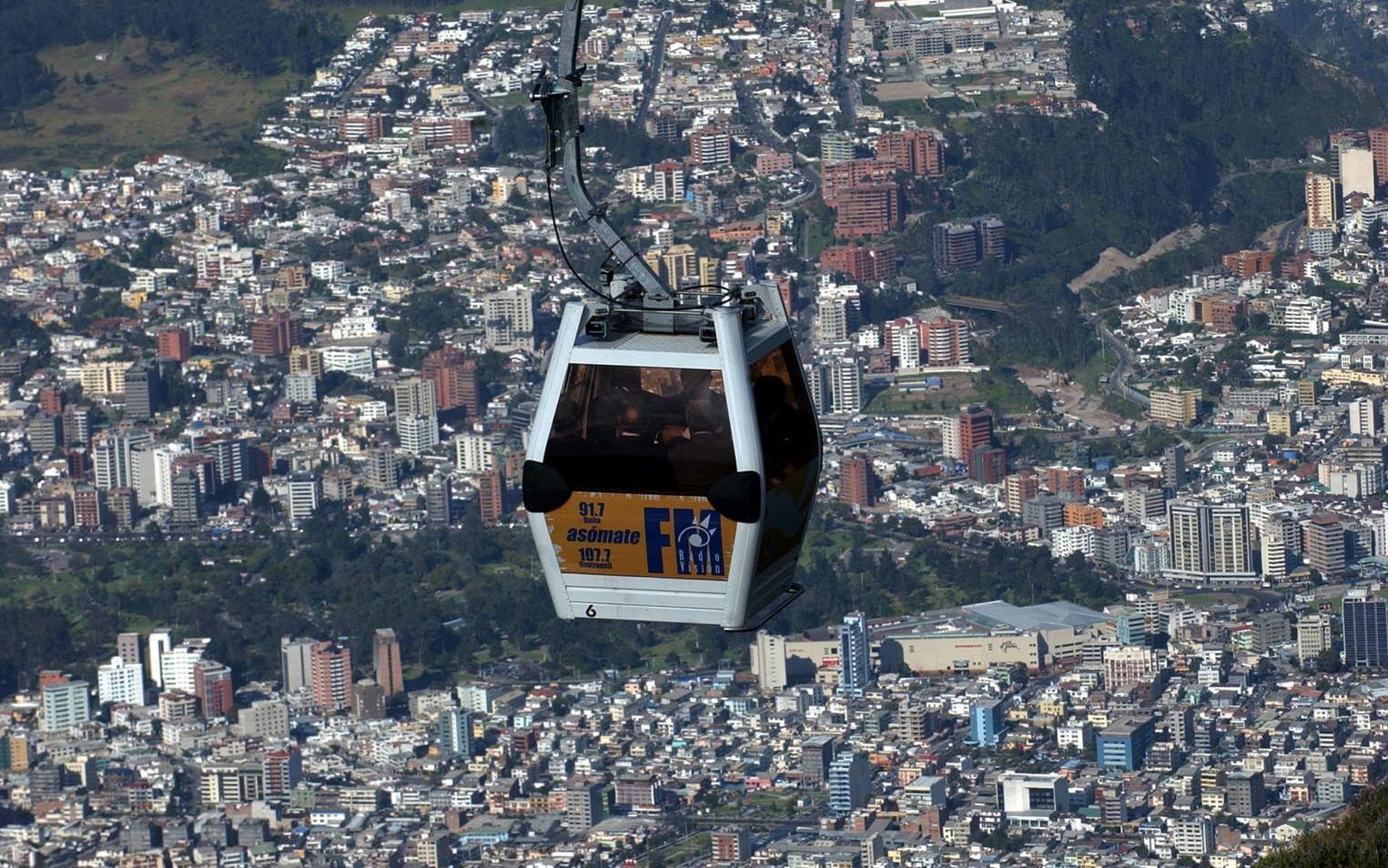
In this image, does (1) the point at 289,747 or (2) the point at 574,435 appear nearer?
(2) the point at 574,435

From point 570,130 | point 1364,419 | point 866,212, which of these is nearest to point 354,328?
point 866,212

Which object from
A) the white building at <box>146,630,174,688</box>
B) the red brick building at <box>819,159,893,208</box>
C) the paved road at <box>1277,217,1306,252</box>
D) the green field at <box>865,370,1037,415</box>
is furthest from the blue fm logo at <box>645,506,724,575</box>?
the red brick building at <box>819,159,893,208</box>

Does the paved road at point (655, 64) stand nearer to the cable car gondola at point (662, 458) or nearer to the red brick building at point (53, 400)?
the red brick building at point (53, 400)

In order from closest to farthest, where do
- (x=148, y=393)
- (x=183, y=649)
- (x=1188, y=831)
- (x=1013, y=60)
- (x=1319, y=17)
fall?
(x=1188, y=831)
(x=183, y=649)
(x=148, y=393)
(x=1013, y=60)
(x=1319, y=17)

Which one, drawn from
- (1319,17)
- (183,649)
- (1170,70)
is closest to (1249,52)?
(1170,70)

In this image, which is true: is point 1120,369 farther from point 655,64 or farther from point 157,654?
point 157,654

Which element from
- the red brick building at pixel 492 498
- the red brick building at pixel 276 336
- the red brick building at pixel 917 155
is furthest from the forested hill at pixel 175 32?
the red brick building at pixel 492 498

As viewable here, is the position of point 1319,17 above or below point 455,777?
above

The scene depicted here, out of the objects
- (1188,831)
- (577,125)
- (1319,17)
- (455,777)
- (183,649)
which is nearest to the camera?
(577,125)

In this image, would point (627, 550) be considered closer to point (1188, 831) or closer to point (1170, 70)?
point (1188, 831)
